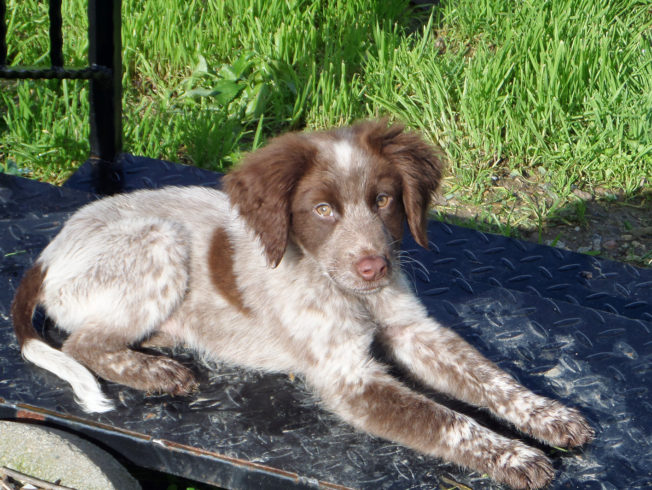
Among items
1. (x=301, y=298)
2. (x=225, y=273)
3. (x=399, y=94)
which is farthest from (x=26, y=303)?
(x=399, y=94)

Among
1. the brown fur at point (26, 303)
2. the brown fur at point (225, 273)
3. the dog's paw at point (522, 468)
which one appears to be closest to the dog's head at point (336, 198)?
the brown fur at point (225, 273)

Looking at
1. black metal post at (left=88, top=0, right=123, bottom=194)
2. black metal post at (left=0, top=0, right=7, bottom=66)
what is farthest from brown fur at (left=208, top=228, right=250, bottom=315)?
black metal post at (left=0, top=0, right=7, bottom=66)

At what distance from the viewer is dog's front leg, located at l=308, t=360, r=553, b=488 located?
9.26ft

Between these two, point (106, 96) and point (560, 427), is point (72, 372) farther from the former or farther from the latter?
point (106, 96)

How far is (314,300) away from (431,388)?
593mm

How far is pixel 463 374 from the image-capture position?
3.24m

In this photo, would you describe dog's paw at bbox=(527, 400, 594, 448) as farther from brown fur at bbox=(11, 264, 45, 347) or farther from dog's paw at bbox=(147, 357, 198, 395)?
brown fur at bbox=(11, 264, 45, 347)

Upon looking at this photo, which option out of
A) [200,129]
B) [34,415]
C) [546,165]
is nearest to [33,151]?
[200,129]

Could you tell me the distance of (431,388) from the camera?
11.0ft

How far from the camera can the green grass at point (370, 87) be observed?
5.60m

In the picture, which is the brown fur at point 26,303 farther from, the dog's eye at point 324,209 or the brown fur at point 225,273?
the dog's eye at point 324,209

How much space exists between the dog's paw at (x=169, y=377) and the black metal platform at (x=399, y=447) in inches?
1.6

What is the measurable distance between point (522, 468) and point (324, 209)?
1151mm

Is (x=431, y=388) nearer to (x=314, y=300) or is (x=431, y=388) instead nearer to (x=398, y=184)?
(x=314, y=300)
